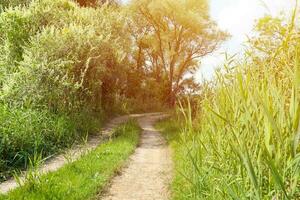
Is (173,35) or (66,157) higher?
(173,35)

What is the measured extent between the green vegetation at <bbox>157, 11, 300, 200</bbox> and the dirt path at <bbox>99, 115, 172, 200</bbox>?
334cm

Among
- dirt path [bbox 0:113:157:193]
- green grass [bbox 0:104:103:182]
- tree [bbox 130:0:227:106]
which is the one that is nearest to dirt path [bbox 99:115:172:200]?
dirt path [bbox 0:113:157:193]

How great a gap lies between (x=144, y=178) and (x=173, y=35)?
2876cm

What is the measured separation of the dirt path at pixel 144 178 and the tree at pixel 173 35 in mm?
21375

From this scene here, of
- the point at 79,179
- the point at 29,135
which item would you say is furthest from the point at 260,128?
the point at 29,135

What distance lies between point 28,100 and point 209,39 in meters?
25.9

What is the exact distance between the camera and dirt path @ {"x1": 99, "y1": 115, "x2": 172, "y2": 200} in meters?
9.20

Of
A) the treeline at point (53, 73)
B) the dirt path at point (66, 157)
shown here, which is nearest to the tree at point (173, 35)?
the treeline at point (53, 73)

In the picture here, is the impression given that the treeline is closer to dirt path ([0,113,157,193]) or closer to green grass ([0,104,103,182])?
green grass ([0,104,103,182])

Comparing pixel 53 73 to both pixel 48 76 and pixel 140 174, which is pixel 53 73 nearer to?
pixel 48 76

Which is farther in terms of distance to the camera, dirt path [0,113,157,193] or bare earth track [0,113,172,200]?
dirt path [0,113,157,193]

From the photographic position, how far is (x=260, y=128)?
3764 mm

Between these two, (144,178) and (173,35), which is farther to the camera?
(173,35)

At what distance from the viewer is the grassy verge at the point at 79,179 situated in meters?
8.05
